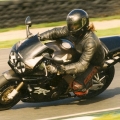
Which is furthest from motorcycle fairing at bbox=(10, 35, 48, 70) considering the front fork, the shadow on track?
the shadow on track

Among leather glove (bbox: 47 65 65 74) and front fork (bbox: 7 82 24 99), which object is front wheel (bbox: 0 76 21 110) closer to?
front fork (bbox: 7 82 24 99)

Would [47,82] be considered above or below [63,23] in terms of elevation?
above

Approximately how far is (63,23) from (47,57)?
11400 millimetres

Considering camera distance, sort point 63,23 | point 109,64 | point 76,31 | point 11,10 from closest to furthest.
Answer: point 76,31
point 109,64
point 11,10
point 63,23

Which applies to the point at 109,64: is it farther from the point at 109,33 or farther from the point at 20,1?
the point at 20,1

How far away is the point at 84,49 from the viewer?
7.21 m

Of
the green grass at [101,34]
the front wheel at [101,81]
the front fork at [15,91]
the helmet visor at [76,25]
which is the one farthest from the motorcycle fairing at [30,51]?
the green grass at [101,34]

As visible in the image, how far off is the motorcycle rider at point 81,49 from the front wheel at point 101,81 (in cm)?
30

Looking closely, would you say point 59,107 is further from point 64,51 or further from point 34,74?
point 64,51

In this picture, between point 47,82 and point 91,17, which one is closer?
point 47,82

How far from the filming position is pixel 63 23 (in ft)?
58.4

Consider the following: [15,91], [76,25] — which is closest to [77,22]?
[76,25]

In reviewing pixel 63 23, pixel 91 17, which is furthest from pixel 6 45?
pixel 91 17

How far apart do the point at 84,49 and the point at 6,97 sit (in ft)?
4.58
